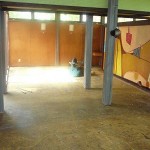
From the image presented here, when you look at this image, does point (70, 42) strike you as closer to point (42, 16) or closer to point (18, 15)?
point (42, 16)

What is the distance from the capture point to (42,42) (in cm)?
1138

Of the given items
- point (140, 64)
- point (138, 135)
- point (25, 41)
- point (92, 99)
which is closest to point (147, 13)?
point (140, 64)

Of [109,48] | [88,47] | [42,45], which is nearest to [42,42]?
[42,45]

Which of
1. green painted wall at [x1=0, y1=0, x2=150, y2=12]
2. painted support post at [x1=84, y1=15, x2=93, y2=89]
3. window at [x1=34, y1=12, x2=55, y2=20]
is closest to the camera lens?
green painted wall at [x1=0, y1=0, x2=150, y2=12]

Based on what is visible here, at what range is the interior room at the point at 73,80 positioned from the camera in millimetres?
4230

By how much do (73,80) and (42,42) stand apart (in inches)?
142

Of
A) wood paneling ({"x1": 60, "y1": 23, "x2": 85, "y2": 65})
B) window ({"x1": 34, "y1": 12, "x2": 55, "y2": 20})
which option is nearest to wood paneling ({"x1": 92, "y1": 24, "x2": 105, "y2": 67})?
wood paneling ({"x1": 60, "y1": 23, "x2": 85, "y2": 65})

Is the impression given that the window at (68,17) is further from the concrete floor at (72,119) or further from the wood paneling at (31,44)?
the concrete floor at (72,119)

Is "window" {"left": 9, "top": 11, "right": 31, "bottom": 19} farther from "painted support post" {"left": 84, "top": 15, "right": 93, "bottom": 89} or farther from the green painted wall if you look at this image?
the green painted wall

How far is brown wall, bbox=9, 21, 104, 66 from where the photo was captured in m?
11.1

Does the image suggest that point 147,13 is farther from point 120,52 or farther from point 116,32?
point 120,52

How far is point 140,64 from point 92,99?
92.4 inches

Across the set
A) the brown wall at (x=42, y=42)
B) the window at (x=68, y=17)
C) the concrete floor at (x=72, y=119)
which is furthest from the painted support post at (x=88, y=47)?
the window at (x=68, y=17)

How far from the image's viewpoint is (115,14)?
552cm
